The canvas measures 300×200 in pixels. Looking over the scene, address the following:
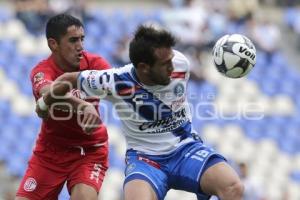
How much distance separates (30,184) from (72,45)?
4.67ft

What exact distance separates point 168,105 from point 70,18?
1296 mm

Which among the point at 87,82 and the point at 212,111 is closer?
the point at 87,82

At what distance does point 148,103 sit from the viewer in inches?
295

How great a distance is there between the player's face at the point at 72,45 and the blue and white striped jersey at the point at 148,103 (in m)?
0.42

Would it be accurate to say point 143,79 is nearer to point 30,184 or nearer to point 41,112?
point 41,112

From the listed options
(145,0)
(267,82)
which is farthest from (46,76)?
(145,0)

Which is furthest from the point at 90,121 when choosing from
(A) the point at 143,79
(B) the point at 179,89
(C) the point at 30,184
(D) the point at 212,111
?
(D) the point at 212,111

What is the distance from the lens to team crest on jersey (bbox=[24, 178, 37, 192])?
809cm

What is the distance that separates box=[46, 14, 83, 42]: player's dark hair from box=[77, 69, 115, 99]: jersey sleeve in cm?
63

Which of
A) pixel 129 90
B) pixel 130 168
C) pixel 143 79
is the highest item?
pixel 143 79

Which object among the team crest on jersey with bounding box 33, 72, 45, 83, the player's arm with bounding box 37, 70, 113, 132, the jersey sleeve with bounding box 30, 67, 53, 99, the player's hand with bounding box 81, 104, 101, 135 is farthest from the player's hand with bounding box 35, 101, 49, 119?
the player's hand with bounding box 81, 104, 101, 135

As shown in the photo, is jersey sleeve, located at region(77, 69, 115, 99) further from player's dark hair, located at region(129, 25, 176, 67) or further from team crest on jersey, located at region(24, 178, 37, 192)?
team crest on jersey, located at region(24, 178, 37, 192)

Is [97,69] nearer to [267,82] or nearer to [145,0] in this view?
[267,82]

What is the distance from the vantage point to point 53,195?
26.9ft
